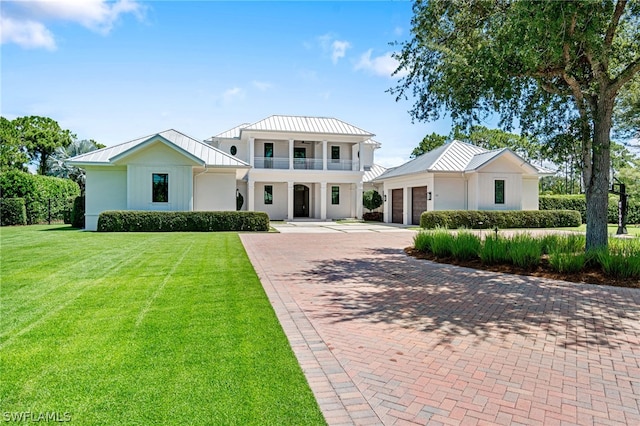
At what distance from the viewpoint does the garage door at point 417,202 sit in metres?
28.3

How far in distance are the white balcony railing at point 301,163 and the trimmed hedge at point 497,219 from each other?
11.9 meters

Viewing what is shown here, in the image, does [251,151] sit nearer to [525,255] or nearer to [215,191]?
[215,191]

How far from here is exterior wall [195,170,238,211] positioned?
24.3 m

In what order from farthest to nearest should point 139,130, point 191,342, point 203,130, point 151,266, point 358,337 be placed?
point 203,130 < point 139,130 < point 151,266 < point 358,337 < point 191,342

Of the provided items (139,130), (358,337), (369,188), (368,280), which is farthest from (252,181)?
(358,337)

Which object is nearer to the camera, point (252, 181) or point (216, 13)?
point (216, 13)

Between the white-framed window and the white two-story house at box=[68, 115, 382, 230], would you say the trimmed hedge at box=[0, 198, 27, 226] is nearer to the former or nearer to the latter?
the white two-story house at box=[68, 115, 382, 230]

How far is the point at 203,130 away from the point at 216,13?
1026 inches

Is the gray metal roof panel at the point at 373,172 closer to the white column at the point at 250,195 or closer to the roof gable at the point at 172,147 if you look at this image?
the white column at the point at 250,195

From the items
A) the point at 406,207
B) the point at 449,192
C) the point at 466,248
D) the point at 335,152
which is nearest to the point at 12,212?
the point at 335,152

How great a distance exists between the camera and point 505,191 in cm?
2706

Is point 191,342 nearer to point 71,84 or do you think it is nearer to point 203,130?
point 71,84

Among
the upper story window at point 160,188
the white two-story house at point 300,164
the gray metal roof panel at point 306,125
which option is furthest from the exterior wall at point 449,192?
the upper story window at point 160,188

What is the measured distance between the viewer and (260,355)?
4.36 m
